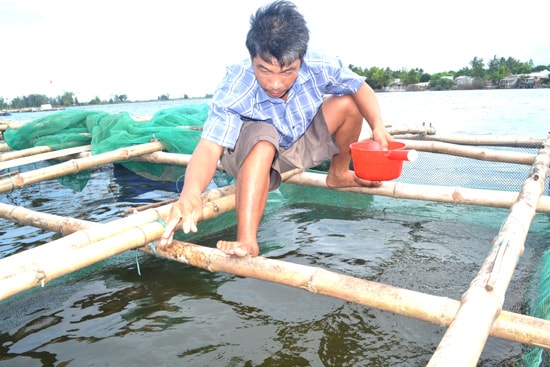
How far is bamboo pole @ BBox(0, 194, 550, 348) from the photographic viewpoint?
4.92ft

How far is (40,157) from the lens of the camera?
5168 millimetres

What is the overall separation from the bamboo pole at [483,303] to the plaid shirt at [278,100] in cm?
140

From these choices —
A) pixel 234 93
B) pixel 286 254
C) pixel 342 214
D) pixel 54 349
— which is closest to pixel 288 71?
pixel 234 93

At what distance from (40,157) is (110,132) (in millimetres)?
904

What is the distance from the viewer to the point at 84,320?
8.66ft

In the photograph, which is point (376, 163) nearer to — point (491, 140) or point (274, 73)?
point (274, 73)

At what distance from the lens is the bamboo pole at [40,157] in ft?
16.0

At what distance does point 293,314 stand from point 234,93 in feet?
4.70

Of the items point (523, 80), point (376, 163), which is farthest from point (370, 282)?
point (523, 80)

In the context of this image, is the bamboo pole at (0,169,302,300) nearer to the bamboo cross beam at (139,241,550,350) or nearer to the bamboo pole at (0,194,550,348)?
the bamboo pole at (0,194,550,348)

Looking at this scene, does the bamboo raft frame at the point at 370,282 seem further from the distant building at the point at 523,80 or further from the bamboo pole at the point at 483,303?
the distant building at the point at 523,80

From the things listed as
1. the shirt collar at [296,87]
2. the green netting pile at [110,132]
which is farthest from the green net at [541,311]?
the green netting pile at [110,132]

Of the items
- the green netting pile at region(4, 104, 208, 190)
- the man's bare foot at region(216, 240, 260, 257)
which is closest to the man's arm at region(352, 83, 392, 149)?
the man's bare foot at region(216, 240, 260, 257)

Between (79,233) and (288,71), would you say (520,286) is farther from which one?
(79,233)
